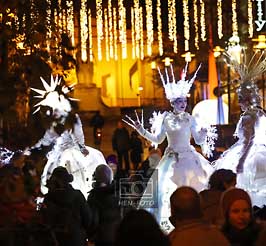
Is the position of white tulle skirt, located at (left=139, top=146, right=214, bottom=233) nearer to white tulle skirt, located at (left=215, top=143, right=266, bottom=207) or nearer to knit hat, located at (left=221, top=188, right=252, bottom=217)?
white tulle skirt, located at (left=215, top=143, right=266, bottom=207)

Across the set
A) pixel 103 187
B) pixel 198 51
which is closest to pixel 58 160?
pixel 103 187

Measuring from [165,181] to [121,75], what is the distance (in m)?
28.2

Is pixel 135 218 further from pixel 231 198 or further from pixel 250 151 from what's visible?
pixel 250 151

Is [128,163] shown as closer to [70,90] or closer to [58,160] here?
[58,160]

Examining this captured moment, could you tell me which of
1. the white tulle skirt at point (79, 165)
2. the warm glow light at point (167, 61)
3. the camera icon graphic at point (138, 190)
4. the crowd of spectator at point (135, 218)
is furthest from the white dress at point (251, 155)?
the warm glow light at point (167, 61)

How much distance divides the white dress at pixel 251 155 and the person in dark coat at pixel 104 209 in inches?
196

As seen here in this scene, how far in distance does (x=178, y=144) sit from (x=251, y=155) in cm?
126

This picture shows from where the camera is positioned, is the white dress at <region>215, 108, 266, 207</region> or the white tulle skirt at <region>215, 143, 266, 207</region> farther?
the white dress at <region>215, 108, 266, 207</region>

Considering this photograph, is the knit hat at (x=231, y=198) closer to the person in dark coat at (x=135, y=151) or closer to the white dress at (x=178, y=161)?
the white dress at (x=178, y=161)

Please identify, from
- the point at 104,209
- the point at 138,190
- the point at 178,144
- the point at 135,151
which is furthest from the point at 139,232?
the point at 135,151

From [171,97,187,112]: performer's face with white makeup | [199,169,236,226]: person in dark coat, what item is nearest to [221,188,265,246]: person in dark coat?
[199,169,236,226]: person in dark coat

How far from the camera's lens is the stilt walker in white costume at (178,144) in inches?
576

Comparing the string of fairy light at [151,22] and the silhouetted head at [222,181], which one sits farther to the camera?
the string of fairy light at [151,22]

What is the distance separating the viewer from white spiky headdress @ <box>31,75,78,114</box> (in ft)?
16.3
